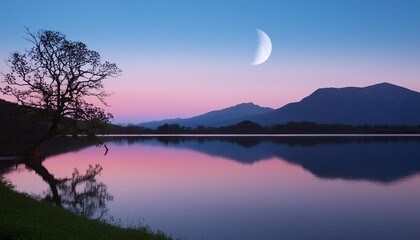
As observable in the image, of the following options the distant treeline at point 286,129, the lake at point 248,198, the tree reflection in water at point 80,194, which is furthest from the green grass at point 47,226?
the distant treeline at point 286,129

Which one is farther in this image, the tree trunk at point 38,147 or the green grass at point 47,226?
the tree trunk at point 38,147

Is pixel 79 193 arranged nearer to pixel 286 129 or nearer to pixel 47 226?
pixel 47 226

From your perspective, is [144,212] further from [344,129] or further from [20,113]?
[344,129]

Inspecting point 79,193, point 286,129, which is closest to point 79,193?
point 79,193

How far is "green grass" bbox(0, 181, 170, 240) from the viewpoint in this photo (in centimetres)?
1177

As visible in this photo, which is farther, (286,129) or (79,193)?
(286,129)

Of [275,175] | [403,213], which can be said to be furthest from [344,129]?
[403,213]

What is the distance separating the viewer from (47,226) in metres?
12.8

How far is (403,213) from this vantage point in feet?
69.4

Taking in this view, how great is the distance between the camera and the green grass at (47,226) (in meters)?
11.8

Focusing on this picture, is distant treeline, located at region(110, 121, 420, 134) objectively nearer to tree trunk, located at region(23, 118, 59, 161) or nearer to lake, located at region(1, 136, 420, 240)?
tree trunk, located at region(23, 118, 59, 161)

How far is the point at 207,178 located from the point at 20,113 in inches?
856

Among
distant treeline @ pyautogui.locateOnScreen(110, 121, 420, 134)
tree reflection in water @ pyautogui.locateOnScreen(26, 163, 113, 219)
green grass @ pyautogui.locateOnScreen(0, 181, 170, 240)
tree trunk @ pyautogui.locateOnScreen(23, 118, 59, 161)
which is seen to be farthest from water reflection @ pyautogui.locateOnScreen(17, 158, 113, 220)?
distant treeline @ pyautogui.locateOnScreen(110, 121, 420, 134)

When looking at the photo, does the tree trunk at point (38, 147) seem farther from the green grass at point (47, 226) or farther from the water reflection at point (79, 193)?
the green grass at point (47, 226)
